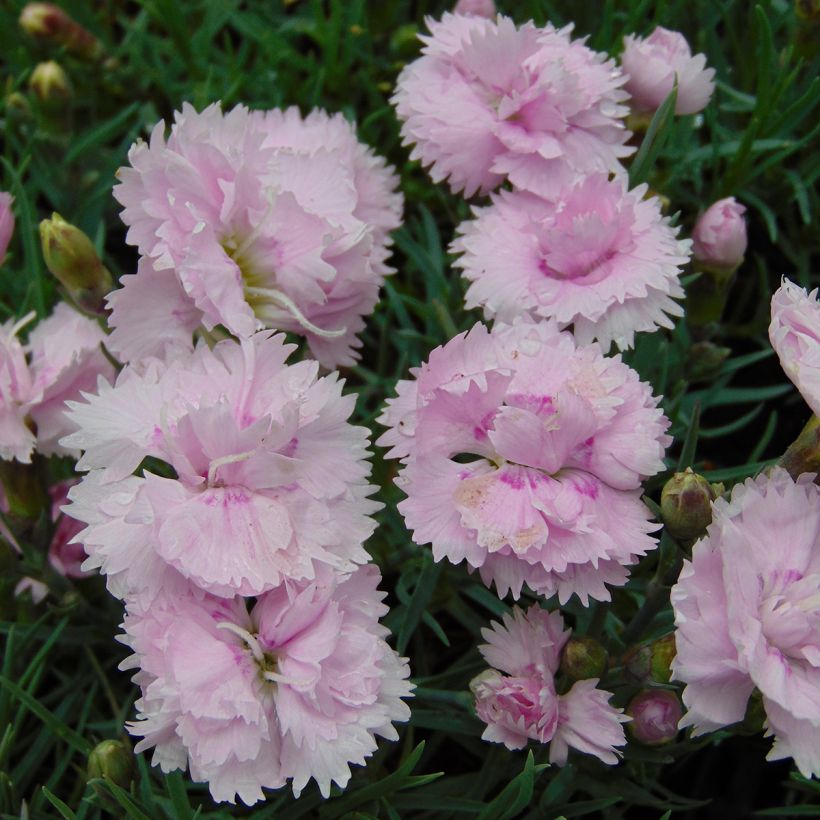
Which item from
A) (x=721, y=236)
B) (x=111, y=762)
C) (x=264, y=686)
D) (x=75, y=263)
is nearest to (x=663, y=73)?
(x=721, y=236)

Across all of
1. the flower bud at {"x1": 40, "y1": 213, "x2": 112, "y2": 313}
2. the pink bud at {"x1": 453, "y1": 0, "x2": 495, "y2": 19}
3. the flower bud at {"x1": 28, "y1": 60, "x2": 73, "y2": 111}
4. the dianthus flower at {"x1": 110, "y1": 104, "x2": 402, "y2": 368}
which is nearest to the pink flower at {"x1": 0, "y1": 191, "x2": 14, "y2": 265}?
the flower bud at {"x1": 40, "y1": 213, "x2": 112, "y2": 313}

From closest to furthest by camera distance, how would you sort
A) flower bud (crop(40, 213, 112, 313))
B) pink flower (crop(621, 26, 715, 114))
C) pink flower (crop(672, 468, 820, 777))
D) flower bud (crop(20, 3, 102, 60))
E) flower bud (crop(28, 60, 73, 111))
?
pink flower (crop(672, 468, 820, 777)) → flower bud (crop(40, 213, 112, 313)) → pink flower (crop(621, 26, 715, 114)) → flower bud (crop(28, 60, 73, 111)) → flower bud (crop(20, 3, 102, 60))

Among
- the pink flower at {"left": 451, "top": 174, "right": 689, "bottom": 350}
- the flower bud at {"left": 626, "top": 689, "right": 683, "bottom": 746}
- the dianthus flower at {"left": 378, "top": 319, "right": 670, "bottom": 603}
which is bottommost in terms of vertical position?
the flower bud at {"left": 626, "top": 689, "right": 683, "bottom": 746}

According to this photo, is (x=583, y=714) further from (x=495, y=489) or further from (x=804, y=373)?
(x=804, y=373)

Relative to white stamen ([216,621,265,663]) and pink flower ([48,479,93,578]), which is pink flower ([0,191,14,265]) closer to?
pink flower ([48,479,93,578])

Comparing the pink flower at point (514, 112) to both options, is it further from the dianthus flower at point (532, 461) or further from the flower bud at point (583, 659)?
the flower bud at point (583, 659)

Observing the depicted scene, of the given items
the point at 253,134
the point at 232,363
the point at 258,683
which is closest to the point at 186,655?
the point at 258,683
